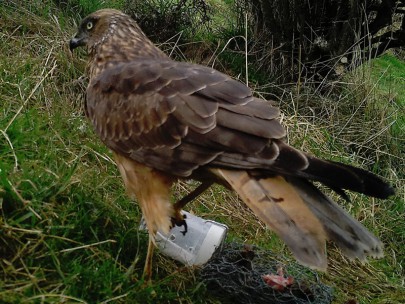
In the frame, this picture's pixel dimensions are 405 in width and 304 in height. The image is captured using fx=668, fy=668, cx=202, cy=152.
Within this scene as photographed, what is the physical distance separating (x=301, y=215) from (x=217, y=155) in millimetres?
442

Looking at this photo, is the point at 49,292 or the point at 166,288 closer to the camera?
the point at 49,292

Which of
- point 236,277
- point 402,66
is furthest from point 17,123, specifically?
point 402,66

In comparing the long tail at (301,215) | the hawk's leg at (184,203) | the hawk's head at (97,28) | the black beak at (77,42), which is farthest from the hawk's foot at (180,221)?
the black beak at (77,42)

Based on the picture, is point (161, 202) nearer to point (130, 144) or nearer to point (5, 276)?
point (130, 144)

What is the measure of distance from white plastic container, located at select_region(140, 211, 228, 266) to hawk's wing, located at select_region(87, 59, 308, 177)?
0.67m

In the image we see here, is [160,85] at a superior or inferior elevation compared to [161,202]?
superior

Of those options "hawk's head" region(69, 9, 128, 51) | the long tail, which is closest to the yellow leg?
the long tail

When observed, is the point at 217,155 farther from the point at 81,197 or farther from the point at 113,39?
the point at 113,39

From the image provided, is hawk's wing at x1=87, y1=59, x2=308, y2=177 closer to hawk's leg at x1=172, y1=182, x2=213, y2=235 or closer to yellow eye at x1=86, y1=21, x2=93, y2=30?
hawk's leg at x1=172, y1=182, x2=213, y2=235

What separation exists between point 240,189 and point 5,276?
111 centimetres

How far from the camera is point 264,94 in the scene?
625 centimetres

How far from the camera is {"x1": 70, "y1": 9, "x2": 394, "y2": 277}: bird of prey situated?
9.18 feet

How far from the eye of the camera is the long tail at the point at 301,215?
276cm

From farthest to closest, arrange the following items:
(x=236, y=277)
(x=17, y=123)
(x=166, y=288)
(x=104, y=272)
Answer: (x=17, y=123), (x=236, y=277), (x=166, y=288), (x=104, y=272)
